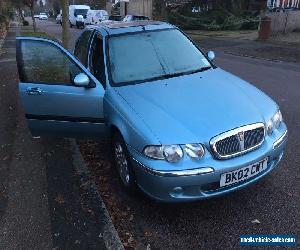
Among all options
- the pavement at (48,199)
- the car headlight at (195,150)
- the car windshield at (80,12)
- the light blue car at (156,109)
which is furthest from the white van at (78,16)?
the car headlight at (195,150)

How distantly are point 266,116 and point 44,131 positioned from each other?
2.81 metres

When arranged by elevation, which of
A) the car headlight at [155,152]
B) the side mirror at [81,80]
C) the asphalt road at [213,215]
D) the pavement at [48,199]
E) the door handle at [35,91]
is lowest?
the pavement at [48,199]

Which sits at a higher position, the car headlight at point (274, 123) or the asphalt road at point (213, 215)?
the car headlight at point (274, 123)

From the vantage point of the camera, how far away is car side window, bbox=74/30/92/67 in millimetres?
5406

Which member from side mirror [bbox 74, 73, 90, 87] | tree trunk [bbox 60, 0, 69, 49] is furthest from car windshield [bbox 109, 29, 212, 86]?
tree trunk [bbox 60, 0, 69, 49]

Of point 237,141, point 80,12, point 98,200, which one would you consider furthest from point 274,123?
point 80,12

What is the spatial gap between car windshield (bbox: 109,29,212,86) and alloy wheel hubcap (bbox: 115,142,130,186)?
0.80m

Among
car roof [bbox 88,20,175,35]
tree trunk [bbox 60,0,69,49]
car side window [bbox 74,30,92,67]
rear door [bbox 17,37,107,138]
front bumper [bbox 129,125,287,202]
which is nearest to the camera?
front bumper [bbox 129,125,287,202]

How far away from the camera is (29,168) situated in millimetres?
4977

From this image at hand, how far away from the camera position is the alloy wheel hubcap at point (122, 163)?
3996 millimetres

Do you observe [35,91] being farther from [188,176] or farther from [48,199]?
[188,176]

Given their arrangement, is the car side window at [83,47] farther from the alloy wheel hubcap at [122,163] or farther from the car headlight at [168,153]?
the car headlight at [168,153]

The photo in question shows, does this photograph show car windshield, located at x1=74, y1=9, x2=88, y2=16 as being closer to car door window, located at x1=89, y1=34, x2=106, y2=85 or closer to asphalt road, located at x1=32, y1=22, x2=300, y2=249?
car door window, located at x1=89, y1=34, x2=106, y2=85

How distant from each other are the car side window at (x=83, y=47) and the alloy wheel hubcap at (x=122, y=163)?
1.63 meters
